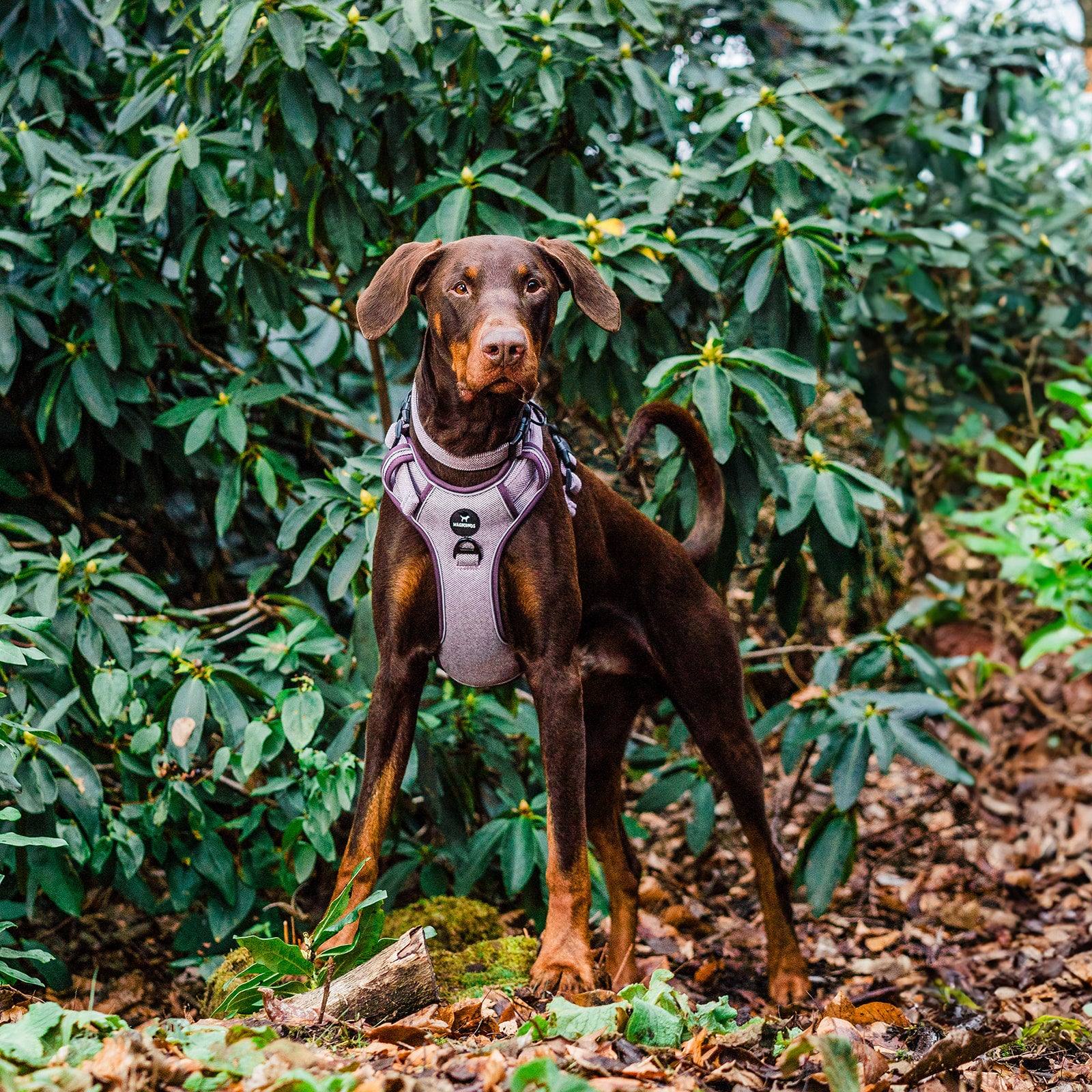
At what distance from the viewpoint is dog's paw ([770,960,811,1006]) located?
3.57 m

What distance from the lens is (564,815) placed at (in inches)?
106

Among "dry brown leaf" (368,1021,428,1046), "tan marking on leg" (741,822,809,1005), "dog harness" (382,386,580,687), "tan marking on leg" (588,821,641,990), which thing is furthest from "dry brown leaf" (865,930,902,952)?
"dry brown leaf" (368,1021,428,1046)

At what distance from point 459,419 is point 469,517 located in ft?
0.80

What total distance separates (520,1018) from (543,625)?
0.86m

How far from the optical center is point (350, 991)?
2.39 m

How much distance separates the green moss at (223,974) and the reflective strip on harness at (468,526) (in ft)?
4.21

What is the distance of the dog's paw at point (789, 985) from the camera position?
11.7 ft

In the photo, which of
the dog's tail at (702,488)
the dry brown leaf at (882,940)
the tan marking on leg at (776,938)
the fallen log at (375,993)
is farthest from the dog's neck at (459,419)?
the dry brown leaf at (882,940)

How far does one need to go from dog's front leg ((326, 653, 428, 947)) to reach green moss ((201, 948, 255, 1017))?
75cm

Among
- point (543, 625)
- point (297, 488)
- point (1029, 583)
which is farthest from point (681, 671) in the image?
point (1029, 583)

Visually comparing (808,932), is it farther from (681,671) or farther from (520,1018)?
(520,1018)

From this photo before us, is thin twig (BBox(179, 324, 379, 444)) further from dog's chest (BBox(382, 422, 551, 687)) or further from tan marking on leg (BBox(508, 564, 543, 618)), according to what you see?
tan marking on leg (BBox(508, 564, 543, 618))

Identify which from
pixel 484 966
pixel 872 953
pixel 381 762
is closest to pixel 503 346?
pixel 381 762

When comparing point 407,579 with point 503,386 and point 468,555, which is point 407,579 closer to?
point 468,555
